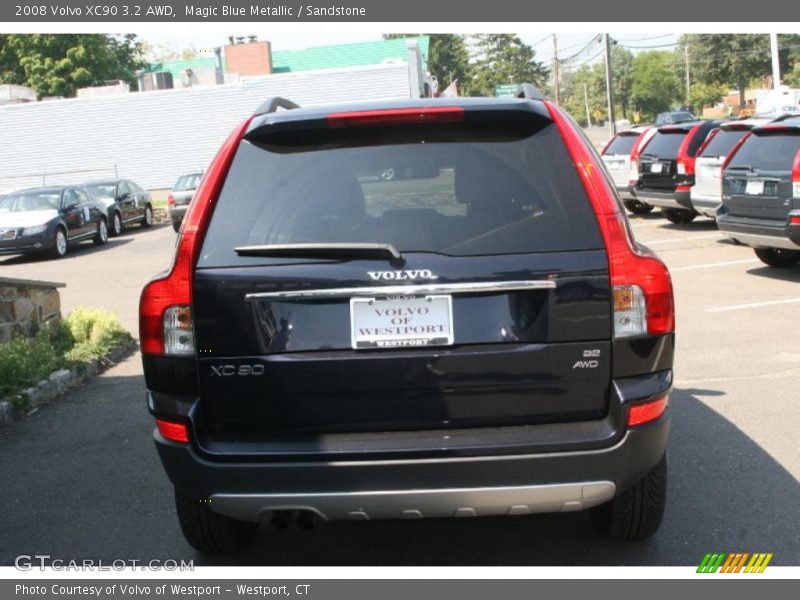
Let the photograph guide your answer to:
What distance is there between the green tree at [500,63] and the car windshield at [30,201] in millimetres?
84037

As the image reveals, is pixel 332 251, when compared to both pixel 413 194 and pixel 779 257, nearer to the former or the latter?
pixel 413 194

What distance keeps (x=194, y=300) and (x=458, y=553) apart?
5.42 ft

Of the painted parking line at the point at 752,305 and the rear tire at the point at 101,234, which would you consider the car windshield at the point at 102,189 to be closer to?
the rear tire at the point at 101,234

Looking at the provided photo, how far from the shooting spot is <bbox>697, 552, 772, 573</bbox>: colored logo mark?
155 inches

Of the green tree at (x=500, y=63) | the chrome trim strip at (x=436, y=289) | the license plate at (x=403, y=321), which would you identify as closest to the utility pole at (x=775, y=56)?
the chrome trim strip at (x=436, y=289)

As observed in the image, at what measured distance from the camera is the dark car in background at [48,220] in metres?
19.9

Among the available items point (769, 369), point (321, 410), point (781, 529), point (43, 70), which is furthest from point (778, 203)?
point (43, 70)

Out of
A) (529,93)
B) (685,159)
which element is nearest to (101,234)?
(685,159)

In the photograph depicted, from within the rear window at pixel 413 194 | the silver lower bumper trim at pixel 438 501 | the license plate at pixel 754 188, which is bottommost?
the silver lower bumper trim at pixel 438 501

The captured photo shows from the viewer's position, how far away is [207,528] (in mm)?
4094

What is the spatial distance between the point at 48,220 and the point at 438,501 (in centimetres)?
1881

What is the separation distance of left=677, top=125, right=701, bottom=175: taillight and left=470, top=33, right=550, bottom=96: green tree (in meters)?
86.7

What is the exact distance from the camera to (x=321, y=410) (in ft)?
11.5

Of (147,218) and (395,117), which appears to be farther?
(147,218)
